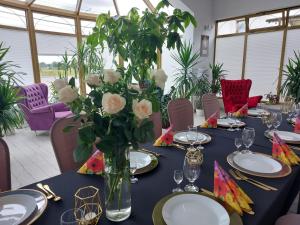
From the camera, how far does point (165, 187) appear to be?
39.4 inches

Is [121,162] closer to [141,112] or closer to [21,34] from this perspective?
[141,112]

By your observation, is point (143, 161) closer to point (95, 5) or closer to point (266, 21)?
point (266, 21)

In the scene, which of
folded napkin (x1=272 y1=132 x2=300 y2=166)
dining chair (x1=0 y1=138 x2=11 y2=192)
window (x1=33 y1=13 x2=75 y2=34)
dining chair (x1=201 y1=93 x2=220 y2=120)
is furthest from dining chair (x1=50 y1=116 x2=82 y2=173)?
window (x1=33 y1=13 x2=75 y2=34)

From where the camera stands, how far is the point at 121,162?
2.54 ft

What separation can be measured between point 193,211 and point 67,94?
61 centimetres

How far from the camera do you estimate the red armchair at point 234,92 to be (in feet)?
12.3

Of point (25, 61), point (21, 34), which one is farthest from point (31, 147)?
point (21, 34)

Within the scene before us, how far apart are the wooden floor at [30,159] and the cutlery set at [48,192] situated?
1723 mm

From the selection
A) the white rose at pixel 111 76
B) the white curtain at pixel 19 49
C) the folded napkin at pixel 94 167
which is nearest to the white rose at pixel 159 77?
the white rose at pixel 111 76

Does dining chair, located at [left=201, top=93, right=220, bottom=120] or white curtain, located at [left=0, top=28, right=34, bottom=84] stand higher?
white curtain, located at [left=0, top=28, right=34, bottom=84]

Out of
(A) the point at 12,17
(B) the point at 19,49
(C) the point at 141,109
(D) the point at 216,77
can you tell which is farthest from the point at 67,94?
(D) the point at 216,77

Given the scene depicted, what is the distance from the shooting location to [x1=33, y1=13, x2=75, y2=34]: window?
4988mm

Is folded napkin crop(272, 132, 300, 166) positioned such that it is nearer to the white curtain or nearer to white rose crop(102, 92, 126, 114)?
white rose crop(102, 92, 126, 114)

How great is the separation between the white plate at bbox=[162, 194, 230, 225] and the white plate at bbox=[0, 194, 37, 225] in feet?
1.64
